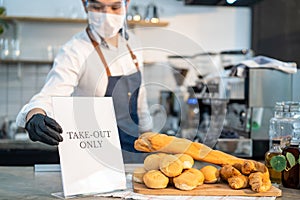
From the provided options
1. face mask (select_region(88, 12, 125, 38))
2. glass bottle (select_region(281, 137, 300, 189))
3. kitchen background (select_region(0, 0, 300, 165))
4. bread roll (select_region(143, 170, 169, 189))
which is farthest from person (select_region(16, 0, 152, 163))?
kitchen background (select_region(0, 0, 300, 165))

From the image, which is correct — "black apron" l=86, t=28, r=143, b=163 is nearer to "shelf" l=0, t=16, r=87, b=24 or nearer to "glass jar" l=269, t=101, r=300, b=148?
"glass jar" l=269, t=101, r=300, b=148

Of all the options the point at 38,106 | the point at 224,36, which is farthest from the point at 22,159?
the point at 224,36

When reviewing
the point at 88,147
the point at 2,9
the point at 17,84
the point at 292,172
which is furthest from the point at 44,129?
the point at 17,84

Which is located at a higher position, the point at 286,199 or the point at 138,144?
the point at 138,144

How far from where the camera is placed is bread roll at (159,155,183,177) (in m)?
1.03

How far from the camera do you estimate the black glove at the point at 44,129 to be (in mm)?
1007

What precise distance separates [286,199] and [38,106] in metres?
0.68

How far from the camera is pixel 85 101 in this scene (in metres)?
1.06

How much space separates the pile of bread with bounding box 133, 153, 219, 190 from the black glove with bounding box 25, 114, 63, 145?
0.71 ft

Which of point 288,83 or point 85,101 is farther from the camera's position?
point 288,83

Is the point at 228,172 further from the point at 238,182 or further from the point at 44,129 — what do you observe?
the point at 44,129

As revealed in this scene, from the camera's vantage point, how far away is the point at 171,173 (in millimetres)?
1027

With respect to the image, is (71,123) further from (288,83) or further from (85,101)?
(288,83)

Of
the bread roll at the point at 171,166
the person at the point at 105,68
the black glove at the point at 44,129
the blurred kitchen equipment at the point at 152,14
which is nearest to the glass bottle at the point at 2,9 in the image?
the blurred kitchen equipment at the point at 152,14
